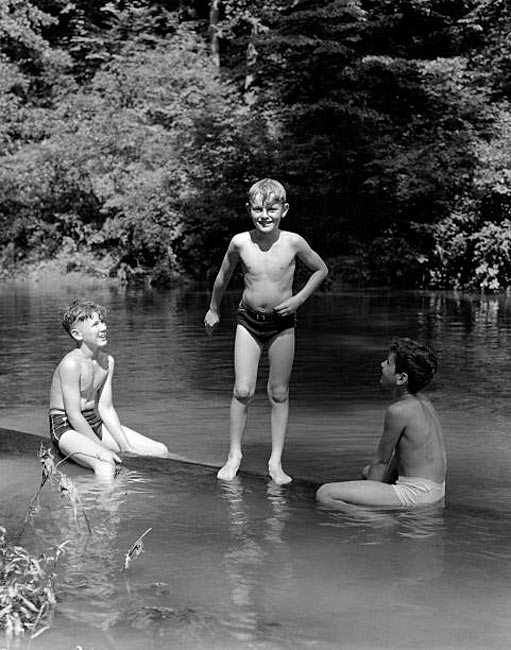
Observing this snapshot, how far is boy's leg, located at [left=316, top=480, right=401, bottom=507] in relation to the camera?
17.6 feet

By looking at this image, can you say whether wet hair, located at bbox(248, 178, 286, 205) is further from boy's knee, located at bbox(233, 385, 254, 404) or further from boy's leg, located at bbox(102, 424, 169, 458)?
boy's leg, located at bbox(102, 424, 169, 458)

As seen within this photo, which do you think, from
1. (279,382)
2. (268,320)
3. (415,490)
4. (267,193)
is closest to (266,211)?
(267,193)

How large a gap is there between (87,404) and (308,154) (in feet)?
56.1

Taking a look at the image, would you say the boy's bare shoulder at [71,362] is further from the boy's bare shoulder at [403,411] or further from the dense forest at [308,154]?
the dense forest at [308,154]

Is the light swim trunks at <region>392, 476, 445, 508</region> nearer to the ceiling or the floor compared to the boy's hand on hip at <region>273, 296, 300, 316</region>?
nearer to the floor

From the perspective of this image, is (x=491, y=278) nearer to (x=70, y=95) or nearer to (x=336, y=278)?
(x=336, y=278)

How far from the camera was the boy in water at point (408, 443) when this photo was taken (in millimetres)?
5316

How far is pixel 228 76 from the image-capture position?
26.5 m

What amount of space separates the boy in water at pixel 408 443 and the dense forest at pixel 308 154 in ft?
50.7

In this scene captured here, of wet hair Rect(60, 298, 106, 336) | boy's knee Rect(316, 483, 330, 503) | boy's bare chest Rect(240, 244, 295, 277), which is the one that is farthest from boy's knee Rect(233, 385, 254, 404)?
wet hair Rect(60, 298, 106, 336)

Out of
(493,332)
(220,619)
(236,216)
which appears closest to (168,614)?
(220,619)

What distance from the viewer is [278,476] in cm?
593

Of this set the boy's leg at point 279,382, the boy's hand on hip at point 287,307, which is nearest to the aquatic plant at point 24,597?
the boy's leg at point 279,382

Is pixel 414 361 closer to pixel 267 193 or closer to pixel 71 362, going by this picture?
pixel 267 193
